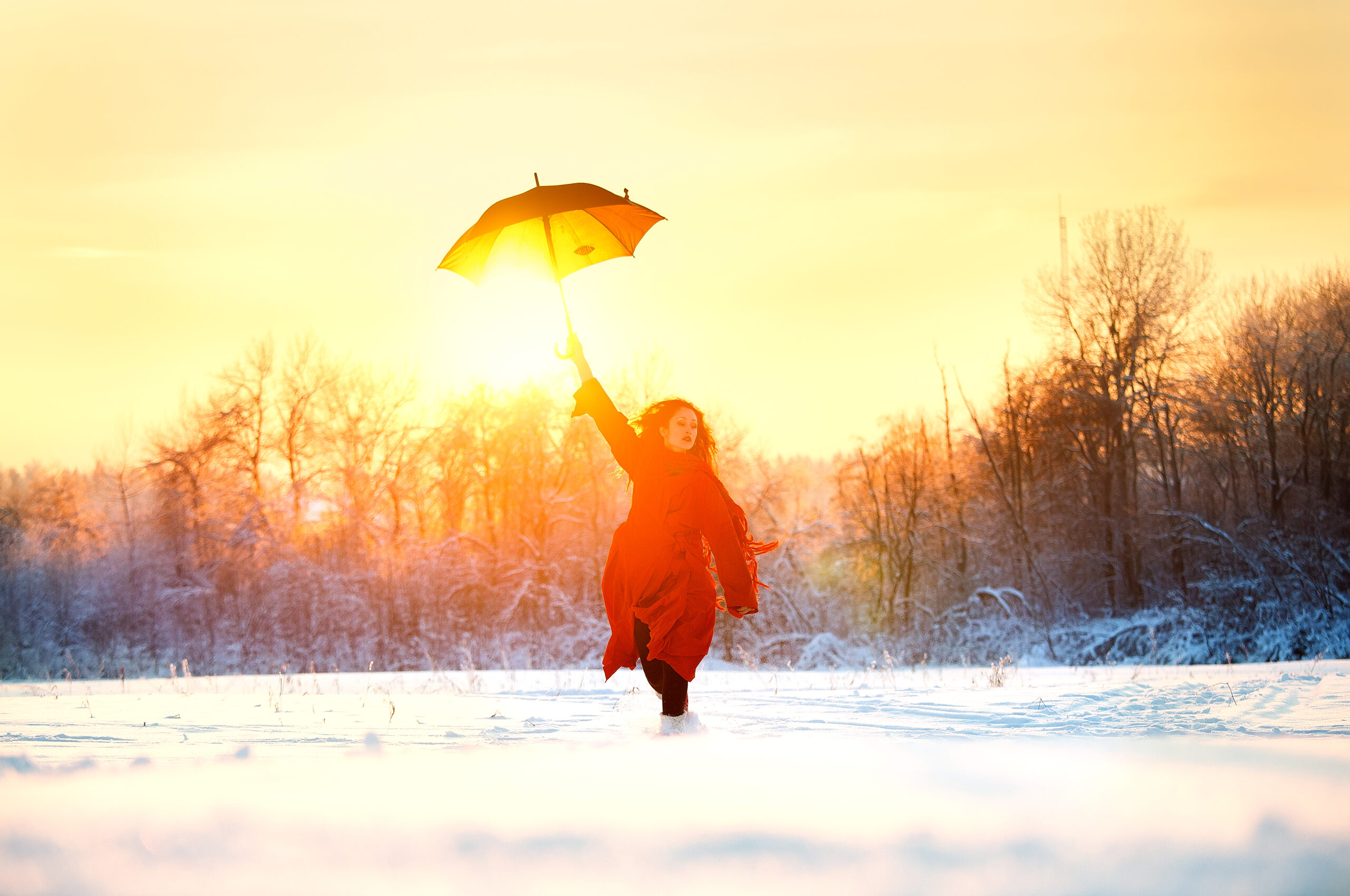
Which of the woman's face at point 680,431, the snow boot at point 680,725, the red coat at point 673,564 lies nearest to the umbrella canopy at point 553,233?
the woman's face at point 680,431

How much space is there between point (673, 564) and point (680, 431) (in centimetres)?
72

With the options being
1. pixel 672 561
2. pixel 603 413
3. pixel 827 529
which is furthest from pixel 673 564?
pixel 827 529

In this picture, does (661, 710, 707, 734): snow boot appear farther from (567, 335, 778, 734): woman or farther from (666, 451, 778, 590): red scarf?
(666, 451, 778, 590): red scarf

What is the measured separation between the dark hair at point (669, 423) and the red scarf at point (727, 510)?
0.11 meters

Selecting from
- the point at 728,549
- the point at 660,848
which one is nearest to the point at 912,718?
the point at 728,549

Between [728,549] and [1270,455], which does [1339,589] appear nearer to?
[1270,455]

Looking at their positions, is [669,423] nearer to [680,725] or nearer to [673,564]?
Result: [673,564]

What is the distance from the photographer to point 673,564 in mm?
4773

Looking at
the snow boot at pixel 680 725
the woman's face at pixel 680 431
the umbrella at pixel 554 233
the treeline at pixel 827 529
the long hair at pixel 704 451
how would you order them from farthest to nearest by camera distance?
1. the treeline at pixel 827 529
2. the umbrella at pixel 554 233
3. the woman's face at pixel 680 431
4. the long hair at pixel 704 451
5. the snow boot at pixel 680 725

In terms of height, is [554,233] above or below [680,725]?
above

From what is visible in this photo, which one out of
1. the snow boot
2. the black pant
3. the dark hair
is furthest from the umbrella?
the snow boot

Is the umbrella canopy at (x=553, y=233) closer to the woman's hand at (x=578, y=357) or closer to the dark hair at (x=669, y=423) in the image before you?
the woman's hand at (x=578, y=357)

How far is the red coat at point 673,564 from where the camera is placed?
4.68 m

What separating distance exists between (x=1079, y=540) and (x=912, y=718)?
2125 centimetres
